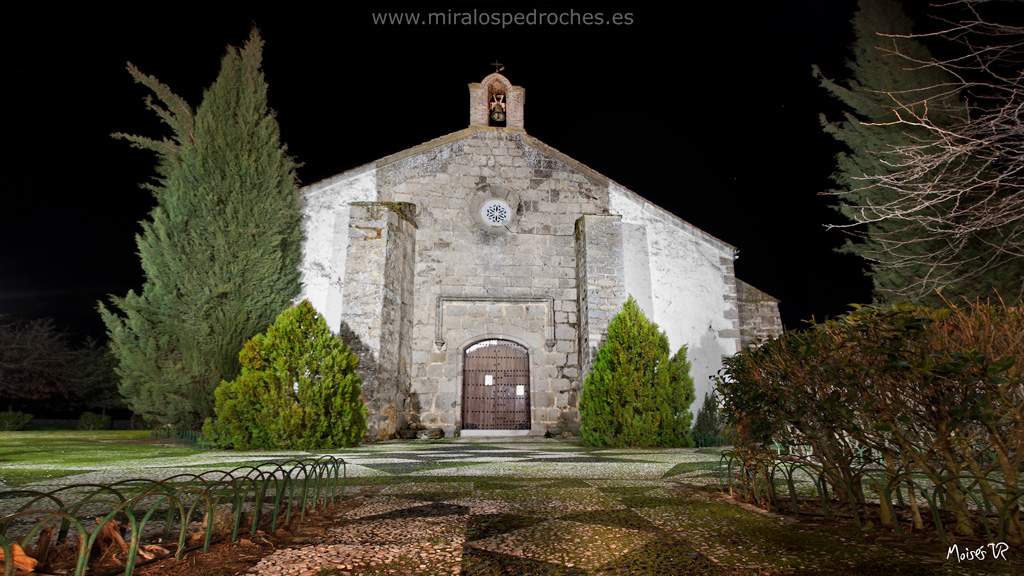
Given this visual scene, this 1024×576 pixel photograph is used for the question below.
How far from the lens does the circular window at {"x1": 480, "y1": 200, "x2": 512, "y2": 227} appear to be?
1197cm

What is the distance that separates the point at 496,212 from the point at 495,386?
3973mm

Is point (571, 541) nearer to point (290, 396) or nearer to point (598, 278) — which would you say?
point (290, 396)

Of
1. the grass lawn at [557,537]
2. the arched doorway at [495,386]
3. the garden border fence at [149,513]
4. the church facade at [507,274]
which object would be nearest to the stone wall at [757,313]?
the church facade at [507,274]

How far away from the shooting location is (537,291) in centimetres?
1174

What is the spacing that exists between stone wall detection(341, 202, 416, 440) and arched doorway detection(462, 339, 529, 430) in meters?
1.40

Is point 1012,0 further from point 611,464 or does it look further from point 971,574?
point 611,464

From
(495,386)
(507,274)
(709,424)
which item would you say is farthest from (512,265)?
(709,424)

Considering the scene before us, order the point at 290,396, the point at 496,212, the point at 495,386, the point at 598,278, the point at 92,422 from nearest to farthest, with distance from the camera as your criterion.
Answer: the point at 290,396, the point at 598,278, the point at 495,386, the point at 496,212, the point at 92,422

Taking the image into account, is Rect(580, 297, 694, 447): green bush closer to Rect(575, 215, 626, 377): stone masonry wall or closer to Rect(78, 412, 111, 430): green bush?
Rect(575, 215, 626, 377): stone masonry wall

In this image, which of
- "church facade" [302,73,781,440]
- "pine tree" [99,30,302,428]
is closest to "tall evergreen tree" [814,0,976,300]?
"church facade" [302,73,781,440]

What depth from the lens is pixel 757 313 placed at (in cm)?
1204

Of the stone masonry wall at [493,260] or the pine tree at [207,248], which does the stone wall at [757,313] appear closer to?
the stone masonry wall at [493,260]

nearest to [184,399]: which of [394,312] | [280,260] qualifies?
[280,260]

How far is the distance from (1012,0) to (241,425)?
9280 mm
